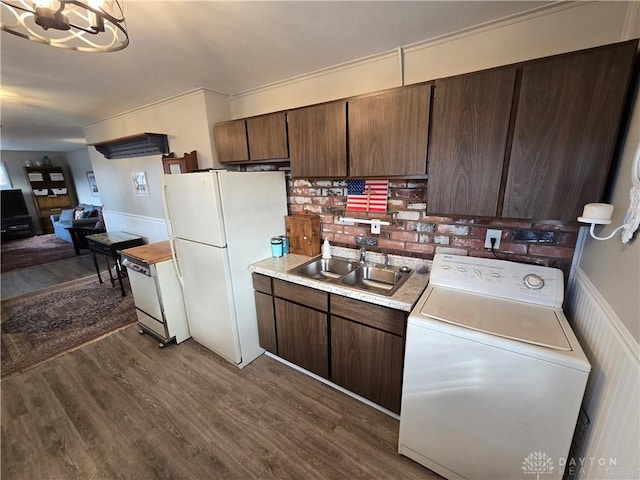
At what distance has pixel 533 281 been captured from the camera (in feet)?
4.62

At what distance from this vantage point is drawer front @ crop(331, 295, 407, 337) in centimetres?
156

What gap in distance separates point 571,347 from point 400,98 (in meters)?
1.47

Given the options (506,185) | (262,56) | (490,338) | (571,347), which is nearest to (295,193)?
(262,56)

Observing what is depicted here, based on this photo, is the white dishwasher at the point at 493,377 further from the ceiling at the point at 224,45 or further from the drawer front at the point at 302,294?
the ceiling at the point at 224,45

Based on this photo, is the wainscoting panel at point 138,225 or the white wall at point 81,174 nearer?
the wainscoting panel at point 138,225

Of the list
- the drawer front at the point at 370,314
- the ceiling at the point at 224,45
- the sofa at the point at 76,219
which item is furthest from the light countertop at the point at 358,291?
the sofa at the point at 76,219

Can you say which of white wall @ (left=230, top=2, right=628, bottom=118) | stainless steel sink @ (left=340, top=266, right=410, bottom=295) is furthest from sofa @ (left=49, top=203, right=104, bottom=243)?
stainless steel sink @ (left=340, top=266, right=410, bottom=295)

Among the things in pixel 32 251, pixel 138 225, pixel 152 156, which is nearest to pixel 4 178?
pixel 32 251

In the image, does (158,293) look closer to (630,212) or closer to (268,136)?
(268,136)

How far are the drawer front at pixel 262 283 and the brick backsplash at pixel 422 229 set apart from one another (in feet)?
2.28

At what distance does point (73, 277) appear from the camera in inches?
170

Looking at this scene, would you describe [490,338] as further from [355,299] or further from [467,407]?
[355,299]

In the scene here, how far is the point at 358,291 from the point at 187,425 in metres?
1.49

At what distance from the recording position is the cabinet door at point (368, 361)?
164 cm
